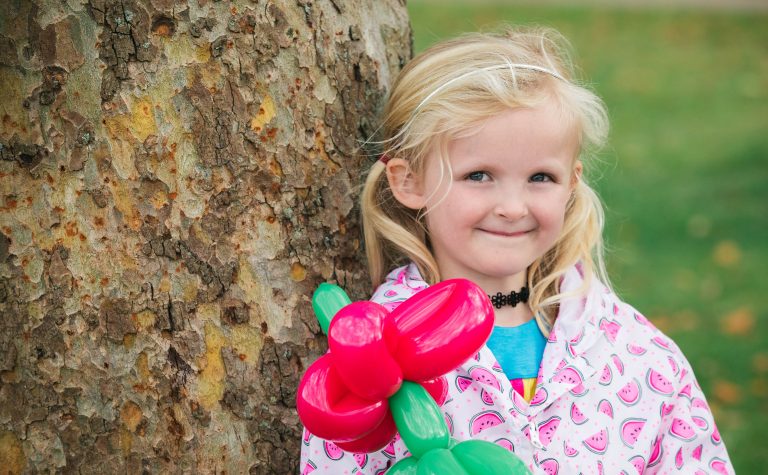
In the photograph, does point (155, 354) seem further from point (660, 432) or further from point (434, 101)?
point (660, 432)

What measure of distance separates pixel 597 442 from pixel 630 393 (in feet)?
0.56

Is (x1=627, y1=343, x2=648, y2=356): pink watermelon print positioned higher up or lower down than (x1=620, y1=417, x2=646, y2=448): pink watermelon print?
higher up

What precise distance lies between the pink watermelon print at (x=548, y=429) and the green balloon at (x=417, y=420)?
0.57 m

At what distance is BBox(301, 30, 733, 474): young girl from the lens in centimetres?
207

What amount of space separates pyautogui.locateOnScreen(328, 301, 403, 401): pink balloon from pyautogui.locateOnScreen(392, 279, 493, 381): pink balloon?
32 mm

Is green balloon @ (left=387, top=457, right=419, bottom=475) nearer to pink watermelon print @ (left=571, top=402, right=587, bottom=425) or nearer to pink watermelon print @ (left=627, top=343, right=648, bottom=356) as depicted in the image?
pink watermelon print @ (left=571, top=402, right=587, bottom=425)

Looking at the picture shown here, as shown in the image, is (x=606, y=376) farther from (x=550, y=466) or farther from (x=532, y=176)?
(x=532, y=176)

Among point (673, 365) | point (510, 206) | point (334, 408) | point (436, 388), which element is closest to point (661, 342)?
point (673, 365)

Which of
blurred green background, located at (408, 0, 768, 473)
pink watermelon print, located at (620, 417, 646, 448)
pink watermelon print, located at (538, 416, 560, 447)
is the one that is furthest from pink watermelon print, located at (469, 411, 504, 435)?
blurred green background, located at (408, 0, 768, 473)

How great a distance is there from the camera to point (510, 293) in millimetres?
2303

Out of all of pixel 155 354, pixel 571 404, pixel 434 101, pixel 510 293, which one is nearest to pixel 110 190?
pixel 155 354

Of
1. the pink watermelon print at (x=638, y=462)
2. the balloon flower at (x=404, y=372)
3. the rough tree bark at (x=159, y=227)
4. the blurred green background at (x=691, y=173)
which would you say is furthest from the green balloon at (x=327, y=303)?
the blurred green background at (x=691, y=173)

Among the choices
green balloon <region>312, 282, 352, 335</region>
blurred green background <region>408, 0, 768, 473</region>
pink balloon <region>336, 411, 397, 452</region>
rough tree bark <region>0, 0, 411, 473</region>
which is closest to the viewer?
pink balloon <region>336, 411, 397, 452</region>

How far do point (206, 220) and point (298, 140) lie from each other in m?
0.29
